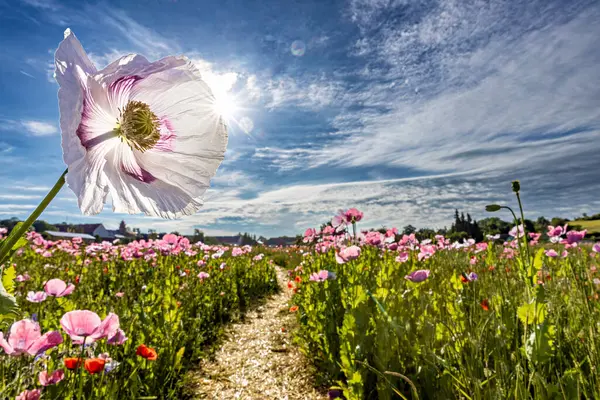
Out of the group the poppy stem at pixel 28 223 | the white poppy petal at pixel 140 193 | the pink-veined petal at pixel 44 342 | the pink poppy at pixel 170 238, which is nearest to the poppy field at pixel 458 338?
the white poppy petal at pixel 140 193

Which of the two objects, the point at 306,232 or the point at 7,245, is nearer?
the point at 7,245

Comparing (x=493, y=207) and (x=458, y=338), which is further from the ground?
(x=493, y=207)

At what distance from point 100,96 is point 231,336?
14.9 feet

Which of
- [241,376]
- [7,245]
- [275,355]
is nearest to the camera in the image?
[7,245]

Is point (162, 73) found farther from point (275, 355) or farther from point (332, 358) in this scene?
point (275, 355)

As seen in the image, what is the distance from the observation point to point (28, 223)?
42 centimetres

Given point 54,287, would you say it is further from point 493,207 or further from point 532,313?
point 532,313

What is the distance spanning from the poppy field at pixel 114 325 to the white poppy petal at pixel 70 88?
25 centimetres

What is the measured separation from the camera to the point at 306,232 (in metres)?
5.62

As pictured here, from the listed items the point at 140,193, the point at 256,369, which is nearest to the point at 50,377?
the point at 140,193

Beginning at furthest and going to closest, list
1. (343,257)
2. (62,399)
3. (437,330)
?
(343,257) → (437,330) → (62,399)

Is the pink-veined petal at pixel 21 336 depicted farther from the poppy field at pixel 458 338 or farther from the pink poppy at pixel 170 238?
the pink poppy at pixel 170 238

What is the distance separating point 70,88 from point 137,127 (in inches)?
8.3

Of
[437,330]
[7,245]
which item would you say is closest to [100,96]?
[7,245]
